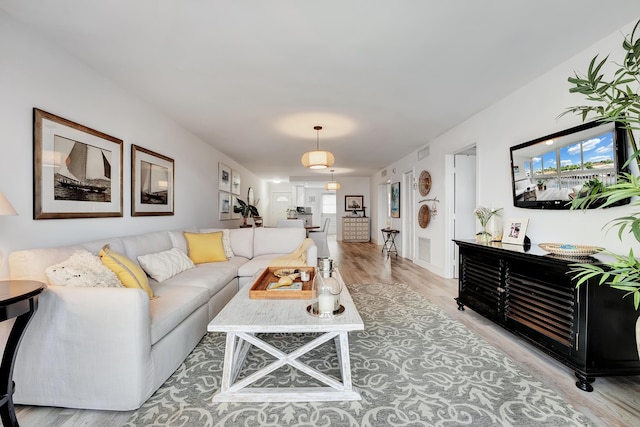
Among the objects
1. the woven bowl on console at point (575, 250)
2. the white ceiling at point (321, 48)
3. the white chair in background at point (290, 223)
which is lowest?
the woven bowl on console at point (575, 250)

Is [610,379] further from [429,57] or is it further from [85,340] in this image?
[85,340]

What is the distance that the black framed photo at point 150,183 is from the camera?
10.5ft

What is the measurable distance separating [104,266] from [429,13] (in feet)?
8.98

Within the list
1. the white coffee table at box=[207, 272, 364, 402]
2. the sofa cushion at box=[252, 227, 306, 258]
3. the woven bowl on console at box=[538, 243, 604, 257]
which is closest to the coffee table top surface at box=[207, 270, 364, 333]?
Answer: the white coffee table at box=[207, 272, 364, 402]

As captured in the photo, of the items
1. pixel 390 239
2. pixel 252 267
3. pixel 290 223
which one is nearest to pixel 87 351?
pixel 252 267

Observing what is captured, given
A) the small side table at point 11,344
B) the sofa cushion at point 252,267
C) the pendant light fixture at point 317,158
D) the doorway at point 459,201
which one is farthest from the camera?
the doorway at point 459,201

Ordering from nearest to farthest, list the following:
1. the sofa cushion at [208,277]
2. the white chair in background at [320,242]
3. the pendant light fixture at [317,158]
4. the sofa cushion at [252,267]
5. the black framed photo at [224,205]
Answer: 1. the sofa cushion at [208,277]
2. the sofa cushion at [252,267]
3. the pendant light fixture at [317,158]
4. the black framed photo at [224,205]
5. the white chair in background at [320,242]

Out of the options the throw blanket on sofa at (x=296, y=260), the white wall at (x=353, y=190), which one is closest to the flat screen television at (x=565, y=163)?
the throw blanket on sofa at (x=296, y=260)

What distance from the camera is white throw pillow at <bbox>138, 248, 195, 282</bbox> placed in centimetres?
260

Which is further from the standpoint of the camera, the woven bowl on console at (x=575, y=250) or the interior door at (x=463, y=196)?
the interior door at (x=463, y=196)

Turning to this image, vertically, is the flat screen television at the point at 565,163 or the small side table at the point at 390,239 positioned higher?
the flat screen television at the point at 565,163

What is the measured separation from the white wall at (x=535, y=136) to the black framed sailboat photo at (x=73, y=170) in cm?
415

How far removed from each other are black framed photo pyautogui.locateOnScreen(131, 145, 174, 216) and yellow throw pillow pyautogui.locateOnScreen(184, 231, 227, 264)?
21.5 inches

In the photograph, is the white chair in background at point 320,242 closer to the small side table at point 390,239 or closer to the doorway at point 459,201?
the small side table at point 390,239
